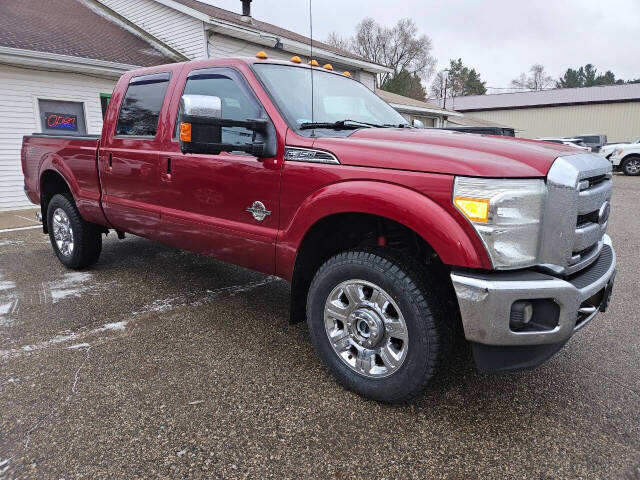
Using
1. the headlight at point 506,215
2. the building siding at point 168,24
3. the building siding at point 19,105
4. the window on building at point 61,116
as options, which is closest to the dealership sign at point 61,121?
the window on building at point 61,116

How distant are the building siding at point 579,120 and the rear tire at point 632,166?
18737 millimetres

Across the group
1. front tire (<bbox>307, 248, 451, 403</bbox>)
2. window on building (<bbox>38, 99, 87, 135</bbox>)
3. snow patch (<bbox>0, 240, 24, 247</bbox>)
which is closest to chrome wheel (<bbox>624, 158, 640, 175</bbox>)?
window on building (<bbox>38, 99, 87, 135</bbox>)

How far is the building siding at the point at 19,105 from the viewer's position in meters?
9.26

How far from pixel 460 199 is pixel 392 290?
1.87 feet

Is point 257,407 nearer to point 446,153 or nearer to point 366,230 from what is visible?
point 366,230

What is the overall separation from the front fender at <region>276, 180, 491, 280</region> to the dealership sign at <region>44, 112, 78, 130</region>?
369 inches

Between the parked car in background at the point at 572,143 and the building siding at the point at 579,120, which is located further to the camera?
the building siding at the point at 579,120

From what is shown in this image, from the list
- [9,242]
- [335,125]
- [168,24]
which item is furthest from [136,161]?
[168,24]

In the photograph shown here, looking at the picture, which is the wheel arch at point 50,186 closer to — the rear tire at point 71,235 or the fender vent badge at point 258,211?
the rear tire at point 71,235

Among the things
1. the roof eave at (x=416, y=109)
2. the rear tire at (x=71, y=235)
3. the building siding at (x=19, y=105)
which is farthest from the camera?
→ the roof eave at (x=416, y=109)

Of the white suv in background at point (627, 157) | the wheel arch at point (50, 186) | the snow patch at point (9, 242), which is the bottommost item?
the snow patch at point (9, 242)

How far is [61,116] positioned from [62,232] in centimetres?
635

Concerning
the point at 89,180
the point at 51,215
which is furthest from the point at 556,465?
the point at 51,215

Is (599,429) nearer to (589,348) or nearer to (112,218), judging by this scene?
(589,348)
